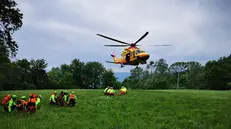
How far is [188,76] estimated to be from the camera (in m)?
90.8

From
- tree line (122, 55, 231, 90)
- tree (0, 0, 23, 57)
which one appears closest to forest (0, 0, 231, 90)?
tree line (122, 55, 231, 90)

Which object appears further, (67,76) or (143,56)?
(67,76)

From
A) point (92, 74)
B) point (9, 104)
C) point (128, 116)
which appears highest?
point (92, 74)

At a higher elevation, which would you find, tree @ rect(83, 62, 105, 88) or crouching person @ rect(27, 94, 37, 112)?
tree @ rect(83, 62, 105, 88)

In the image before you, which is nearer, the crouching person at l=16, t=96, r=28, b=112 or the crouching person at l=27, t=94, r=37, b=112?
the crouching person at l=27, t=94, r=37, b=112

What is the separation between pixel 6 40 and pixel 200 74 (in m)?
72.1

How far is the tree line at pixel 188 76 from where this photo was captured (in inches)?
2865


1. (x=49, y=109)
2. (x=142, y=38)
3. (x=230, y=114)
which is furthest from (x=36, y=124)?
(x=142, y=38)

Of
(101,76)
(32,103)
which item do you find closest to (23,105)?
(32,103)

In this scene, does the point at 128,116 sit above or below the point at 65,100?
below

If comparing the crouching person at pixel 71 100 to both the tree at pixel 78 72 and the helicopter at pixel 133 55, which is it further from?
the tree at pixel 78 72

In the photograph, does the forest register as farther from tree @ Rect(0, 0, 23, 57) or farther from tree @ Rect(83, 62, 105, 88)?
tree @ Rect(0, 0, 23, 57)

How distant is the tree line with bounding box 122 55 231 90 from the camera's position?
239 feet

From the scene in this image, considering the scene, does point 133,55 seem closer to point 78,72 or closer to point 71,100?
point 71,100
